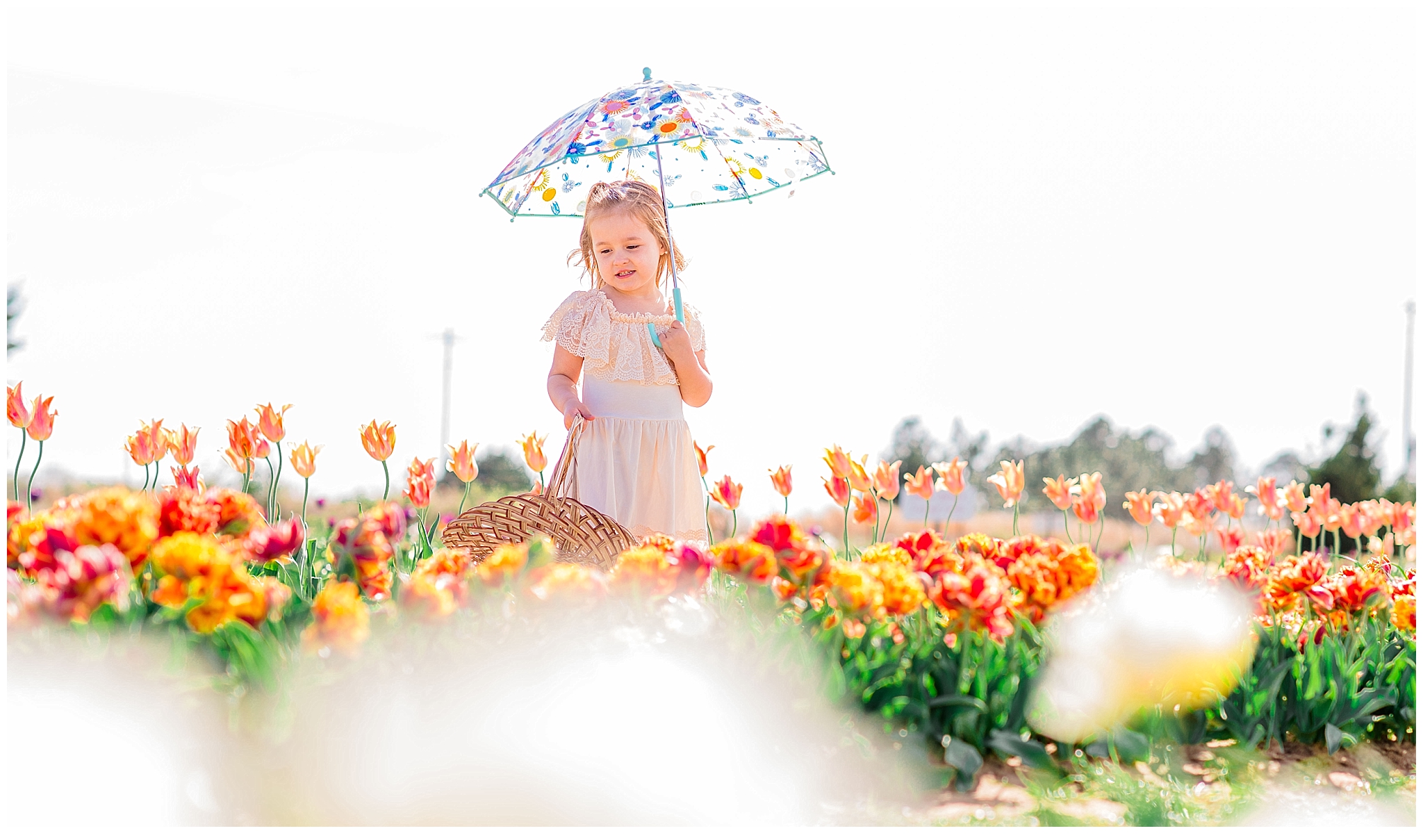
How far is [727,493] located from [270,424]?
1.70m

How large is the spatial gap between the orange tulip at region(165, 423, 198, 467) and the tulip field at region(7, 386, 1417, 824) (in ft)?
3.43

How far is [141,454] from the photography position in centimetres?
391

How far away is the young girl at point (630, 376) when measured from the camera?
4.03 metres

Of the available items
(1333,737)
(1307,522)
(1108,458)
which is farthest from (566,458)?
(1108,458)

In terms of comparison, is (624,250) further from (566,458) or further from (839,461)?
(839,461)

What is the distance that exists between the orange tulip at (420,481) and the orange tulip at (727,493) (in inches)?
43.1

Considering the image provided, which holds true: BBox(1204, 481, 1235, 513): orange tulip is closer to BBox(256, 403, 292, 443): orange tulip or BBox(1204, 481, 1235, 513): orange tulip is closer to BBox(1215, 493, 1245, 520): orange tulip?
BBox(1215, 493, 1245, 520): orange tulip

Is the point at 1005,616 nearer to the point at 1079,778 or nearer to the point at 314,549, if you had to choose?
the point at 1079,778

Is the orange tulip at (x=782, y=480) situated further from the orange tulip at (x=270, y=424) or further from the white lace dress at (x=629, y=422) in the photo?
the orange tulip at (x=270, y=424)

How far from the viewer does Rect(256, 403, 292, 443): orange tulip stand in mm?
3826

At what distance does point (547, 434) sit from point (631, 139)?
1206mm

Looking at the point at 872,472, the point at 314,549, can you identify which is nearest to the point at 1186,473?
the point at 872,472

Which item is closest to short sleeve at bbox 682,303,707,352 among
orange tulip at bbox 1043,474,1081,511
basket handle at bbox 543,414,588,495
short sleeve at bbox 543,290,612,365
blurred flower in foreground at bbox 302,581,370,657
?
short sleeve at bbox 543,290,612,365

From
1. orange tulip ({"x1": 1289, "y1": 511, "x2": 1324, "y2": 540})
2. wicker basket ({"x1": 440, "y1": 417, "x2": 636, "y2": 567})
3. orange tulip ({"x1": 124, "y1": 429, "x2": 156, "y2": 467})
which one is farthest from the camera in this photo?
orange tulip ({"x1": 1289, "y1": 511, "x2": 1324, "y2": 540})
